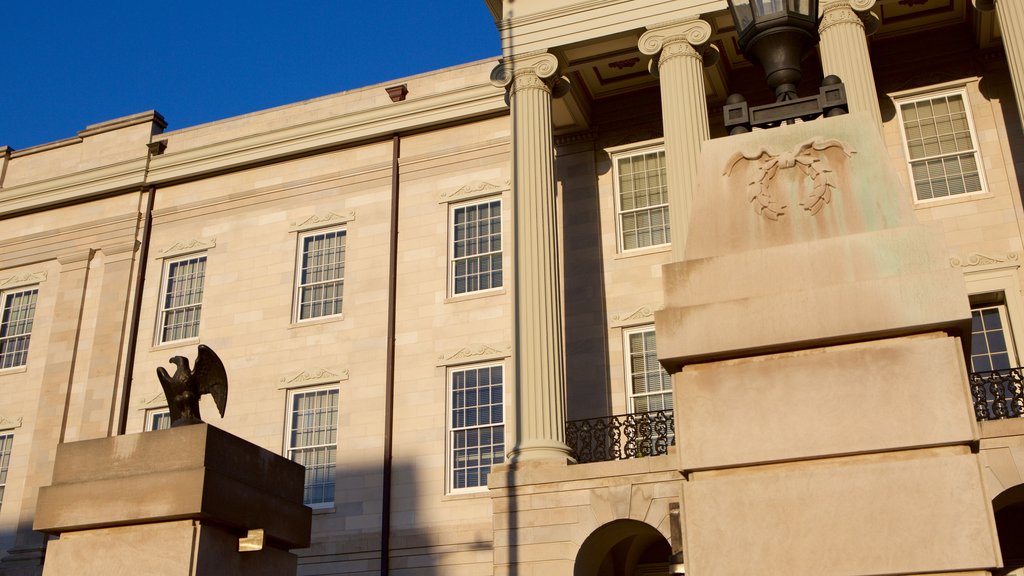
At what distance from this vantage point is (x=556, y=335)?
20.7 meters

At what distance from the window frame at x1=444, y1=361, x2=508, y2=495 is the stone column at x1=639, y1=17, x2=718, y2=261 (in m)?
5.34

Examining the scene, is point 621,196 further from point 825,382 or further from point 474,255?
point 825,382

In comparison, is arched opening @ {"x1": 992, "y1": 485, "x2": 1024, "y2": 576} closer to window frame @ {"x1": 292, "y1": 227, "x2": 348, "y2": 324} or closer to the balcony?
the balcony

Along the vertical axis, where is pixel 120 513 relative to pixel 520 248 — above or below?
below

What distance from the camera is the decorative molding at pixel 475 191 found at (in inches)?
1028

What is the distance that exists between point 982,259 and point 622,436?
807 cm

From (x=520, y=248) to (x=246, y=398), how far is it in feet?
29.3

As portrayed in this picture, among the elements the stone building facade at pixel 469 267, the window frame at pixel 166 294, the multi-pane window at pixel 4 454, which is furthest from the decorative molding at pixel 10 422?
the window frame at pixel 166 294

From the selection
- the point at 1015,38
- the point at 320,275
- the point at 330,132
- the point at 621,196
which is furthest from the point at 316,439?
the point at 1015,38

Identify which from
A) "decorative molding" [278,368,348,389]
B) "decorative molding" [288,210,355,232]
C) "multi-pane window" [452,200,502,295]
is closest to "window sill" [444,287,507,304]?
"multi-pane window" [452,200,502,295]

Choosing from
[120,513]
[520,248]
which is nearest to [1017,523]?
[520,248]

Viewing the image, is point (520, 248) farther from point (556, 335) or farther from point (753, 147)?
point (753, 147)

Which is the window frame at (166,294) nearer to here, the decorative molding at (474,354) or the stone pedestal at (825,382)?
the decorative molding at (474,354)

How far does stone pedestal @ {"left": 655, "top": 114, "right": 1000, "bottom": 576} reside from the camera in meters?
4.44
